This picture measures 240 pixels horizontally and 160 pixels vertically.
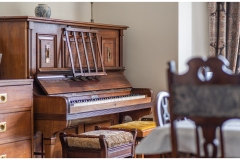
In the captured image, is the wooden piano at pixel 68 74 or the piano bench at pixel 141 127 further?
the piano bench at pixel 141 127

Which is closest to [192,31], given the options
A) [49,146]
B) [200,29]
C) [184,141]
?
[200,29]

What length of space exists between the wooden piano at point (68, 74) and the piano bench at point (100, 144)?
13 cm

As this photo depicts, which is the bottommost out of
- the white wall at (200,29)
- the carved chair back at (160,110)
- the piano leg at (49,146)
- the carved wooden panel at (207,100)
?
the piano leg at (49,146)

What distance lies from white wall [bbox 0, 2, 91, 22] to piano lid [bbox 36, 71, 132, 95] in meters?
0.77

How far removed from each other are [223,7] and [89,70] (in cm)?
175

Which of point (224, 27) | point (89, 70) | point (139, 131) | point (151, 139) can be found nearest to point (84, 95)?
point (89, 70)

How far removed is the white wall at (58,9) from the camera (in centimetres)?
481

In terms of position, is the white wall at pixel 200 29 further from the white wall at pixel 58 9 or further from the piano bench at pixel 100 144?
the piano bench at pixel 100 144

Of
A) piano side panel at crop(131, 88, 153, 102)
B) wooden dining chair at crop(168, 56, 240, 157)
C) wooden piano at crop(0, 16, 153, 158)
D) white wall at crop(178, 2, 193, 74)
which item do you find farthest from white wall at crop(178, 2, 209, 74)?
wooden dining chair at crop(168, 56, 240, 157)

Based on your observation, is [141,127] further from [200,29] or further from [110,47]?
[200,29]

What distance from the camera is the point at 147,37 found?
570cm

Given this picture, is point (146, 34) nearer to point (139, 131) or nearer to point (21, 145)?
point (139, 131)

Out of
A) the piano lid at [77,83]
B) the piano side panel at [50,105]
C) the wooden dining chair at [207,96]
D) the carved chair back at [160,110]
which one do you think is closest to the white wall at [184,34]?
the piano lid at [77,83]

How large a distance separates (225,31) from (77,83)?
1.85 m
